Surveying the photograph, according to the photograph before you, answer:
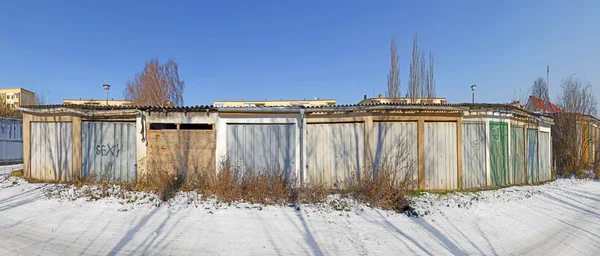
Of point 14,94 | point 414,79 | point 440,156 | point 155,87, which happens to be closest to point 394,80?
point 414,79

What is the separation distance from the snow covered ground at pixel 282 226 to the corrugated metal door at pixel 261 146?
179 cm

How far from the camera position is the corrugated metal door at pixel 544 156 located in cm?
985

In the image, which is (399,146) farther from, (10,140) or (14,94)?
(14,94)

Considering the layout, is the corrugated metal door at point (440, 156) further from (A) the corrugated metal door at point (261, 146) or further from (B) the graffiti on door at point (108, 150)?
(B) the graffiti on door at point (108, 150)

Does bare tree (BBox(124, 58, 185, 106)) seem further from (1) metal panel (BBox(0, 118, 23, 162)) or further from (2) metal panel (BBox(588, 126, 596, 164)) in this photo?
(2) metal panel (BBox(588, 126, 596, 164))

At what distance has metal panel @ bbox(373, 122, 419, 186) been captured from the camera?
7.25 meters

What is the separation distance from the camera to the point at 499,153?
828 centimetres

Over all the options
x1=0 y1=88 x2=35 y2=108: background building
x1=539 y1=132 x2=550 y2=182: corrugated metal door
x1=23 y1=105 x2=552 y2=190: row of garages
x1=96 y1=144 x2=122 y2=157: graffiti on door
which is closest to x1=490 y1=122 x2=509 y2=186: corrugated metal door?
x1=23 y1=105 x2=552 y2=190: row of garages

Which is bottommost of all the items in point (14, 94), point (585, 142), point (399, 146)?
point (585, 142)

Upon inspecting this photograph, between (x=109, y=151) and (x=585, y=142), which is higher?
(x=109, y=151)

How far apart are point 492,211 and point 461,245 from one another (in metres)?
2.67

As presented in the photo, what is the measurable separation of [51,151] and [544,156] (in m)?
18.7

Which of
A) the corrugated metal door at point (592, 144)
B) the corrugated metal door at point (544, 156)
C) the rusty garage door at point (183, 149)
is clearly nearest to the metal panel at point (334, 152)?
the rusty garage door at point (183, 149)

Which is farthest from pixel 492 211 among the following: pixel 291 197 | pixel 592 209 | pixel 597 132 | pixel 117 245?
pixel 597 132
